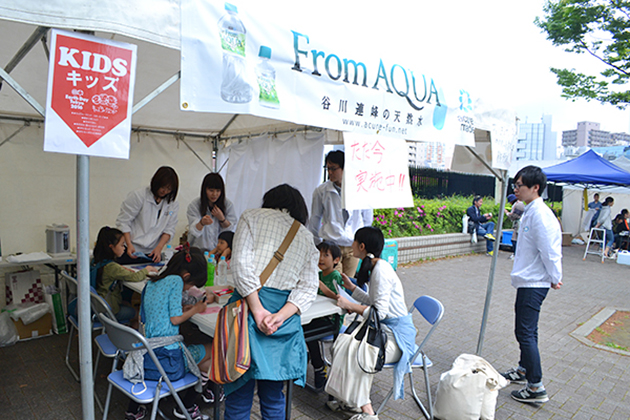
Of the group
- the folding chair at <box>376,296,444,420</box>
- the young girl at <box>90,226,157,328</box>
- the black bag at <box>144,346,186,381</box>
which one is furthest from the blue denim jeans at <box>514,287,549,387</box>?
the young girl at <box>90,226,157,328</box>

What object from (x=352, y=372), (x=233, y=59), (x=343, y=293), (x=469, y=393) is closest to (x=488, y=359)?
(x=469, y=393)

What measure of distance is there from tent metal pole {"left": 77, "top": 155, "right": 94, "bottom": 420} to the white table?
678mm

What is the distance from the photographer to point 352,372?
100 inches

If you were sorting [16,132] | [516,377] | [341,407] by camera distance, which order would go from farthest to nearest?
[16,132] < [516,377] < [341,407]

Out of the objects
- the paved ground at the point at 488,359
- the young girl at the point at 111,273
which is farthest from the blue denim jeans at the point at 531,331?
the young girl at the point at 111,273

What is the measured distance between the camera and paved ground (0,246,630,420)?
114 inches

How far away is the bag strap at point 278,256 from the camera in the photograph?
1984 mm

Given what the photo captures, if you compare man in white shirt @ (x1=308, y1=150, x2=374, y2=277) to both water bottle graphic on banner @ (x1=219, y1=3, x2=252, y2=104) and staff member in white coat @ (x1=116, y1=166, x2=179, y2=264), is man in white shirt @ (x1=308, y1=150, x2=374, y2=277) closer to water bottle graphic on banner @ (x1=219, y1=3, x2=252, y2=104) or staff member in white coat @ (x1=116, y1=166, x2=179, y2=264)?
staff member in white coat @ (x1=116, y1=166, x2=179, y2=264)

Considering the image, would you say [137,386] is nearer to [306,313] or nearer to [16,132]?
[306,313]

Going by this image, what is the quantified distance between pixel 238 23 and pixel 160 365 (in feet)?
6.00

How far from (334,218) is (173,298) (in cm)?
178

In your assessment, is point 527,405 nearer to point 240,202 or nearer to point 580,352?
point 580,352

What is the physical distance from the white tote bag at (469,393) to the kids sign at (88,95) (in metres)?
2.51

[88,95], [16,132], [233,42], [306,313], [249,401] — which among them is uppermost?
[233,42]
